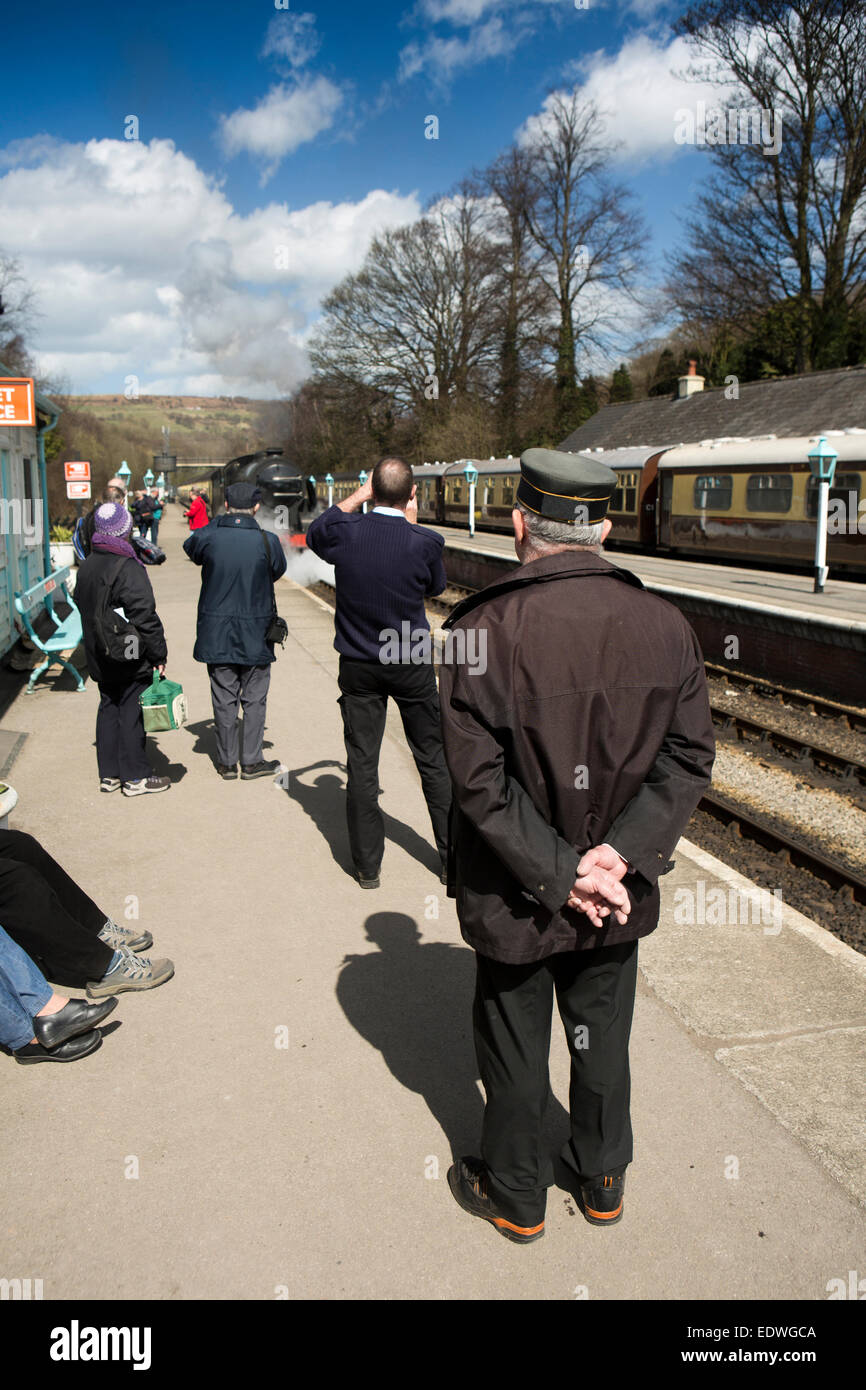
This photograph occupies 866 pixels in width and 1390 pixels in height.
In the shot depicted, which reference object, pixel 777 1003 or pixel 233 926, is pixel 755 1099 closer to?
pixel 777 1003

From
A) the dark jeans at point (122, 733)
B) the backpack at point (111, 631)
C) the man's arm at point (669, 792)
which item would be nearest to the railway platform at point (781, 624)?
the dark jeans at point (122, 733)

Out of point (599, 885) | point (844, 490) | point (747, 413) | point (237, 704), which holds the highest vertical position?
point (747, 413)

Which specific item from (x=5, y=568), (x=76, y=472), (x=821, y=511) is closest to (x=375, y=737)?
(x=5, y=568)

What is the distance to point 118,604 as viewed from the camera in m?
6.07

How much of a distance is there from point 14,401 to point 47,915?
9006 millimetres

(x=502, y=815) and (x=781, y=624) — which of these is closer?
(x=502, y=815)

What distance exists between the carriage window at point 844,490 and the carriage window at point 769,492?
0.77 m

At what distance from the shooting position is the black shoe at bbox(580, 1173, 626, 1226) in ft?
8.82

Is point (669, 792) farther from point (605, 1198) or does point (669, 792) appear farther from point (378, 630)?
point (378, 630)

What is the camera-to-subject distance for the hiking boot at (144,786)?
21.1 feet

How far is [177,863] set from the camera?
5.28m

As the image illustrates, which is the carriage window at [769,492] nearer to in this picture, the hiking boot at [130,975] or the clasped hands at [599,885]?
the hiking boot at [130,975]

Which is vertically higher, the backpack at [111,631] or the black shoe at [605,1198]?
the backpack at [111,631]

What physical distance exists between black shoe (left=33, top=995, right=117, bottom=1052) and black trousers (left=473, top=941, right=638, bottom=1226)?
1571mm
